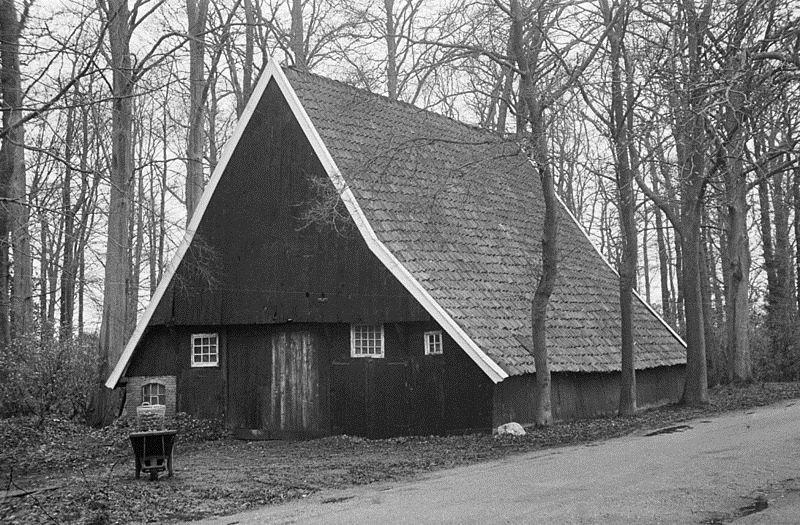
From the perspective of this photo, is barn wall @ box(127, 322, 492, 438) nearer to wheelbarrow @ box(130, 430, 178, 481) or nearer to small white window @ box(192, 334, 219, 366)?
small white window @ box(192, 334, 219, 366)

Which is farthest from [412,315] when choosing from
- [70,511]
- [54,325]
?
[54,325]

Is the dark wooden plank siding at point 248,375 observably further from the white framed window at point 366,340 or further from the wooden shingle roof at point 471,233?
the wooden shingle roof at point 471,233

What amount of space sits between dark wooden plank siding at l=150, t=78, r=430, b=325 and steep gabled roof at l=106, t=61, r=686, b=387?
1.17 ft

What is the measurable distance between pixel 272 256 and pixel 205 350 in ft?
10.0

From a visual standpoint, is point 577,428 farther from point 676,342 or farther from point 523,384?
point 676,342

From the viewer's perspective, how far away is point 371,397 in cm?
2002

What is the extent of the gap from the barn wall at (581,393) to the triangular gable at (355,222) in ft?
4.02

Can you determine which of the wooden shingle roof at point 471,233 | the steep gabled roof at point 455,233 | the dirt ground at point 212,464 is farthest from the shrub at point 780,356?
the dirt ground at point 212,464

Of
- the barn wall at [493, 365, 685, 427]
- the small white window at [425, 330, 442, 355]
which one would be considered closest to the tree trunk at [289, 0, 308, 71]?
the small white window at [425, 330, 442, 355]

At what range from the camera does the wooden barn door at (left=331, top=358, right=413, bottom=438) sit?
19703mm

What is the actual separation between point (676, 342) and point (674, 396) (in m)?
1.57

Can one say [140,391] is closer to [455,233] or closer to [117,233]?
[117,233]

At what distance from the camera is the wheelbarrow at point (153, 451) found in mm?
A: 14359

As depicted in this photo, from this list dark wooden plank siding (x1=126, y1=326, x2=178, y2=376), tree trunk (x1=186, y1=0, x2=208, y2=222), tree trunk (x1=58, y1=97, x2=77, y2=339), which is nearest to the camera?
dark wooden plank siding (x1=126, y1=326, x2=178, y2=376)
